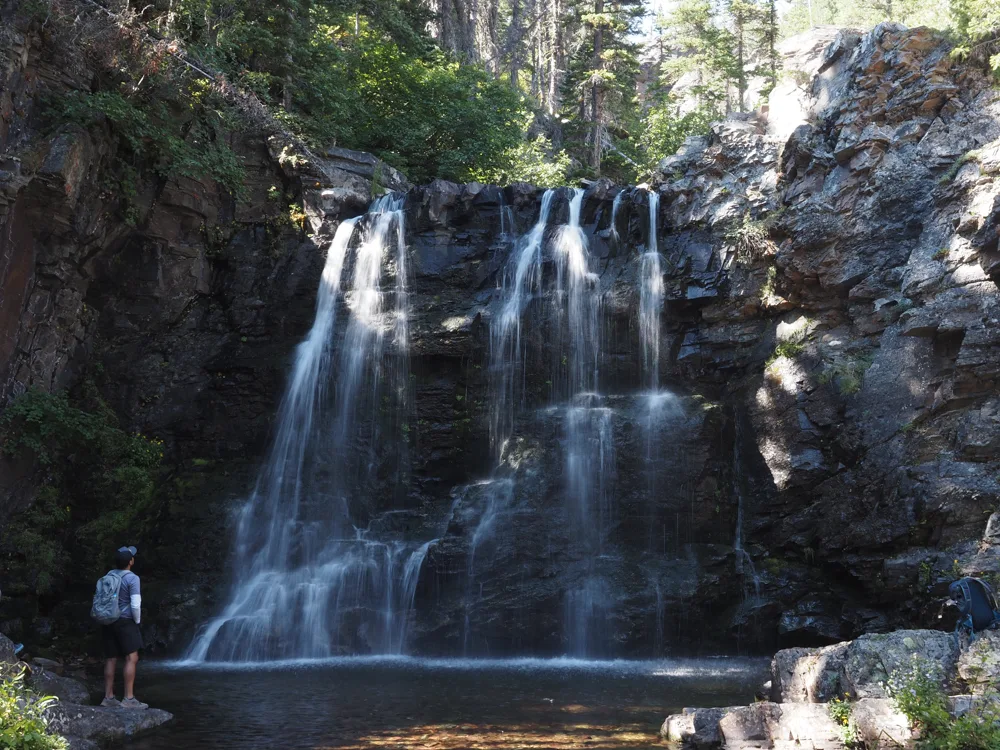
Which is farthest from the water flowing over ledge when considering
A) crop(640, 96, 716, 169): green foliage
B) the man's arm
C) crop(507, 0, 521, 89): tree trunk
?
crop(507, 0, 521, 89): tree trunk

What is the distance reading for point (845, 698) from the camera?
680cm

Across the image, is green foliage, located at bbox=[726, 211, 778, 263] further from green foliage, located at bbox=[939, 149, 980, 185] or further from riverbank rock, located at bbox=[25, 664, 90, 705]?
→ riverbank rock, located at bbox=[25, 664, 90, 705]

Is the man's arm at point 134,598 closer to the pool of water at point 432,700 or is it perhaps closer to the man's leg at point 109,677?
the man's leg at point 109,677

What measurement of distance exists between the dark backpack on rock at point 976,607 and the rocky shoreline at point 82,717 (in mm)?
7043

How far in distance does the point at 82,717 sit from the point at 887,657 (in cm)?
671

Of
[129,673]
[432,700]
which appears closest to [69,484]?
[129,673]

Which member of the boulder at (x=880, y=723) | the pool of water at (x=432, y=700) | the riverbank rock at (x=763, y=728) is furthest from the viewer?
the pool of water at (x=432, y=700)

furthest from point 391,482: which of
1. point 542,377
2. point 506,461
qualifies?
point 542,377

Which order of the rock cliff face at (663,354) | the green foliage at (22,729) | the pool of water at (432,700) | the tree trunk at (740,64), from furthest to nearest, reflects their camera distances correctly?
the tree trunk at (740,64), the rock cliff face at (663,354), the pool of water at (432,700), the green foliage at (22,729)

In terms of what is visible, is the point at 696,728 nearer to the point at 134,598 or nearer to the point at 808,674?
the point at 808,674

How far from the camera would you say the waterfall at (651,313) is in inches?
607

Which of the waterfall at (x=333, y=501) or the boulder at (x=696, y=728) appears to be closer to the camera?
the boulder at (x=696, y=728)

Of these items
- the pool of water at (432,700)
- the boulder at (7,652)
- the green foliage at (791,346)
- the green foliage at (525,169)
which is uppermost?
the green foliage at (525,169)

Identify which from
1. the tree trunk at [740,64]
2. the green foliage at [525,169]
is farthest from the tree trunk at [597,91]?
the tree trunk at [740,64]
